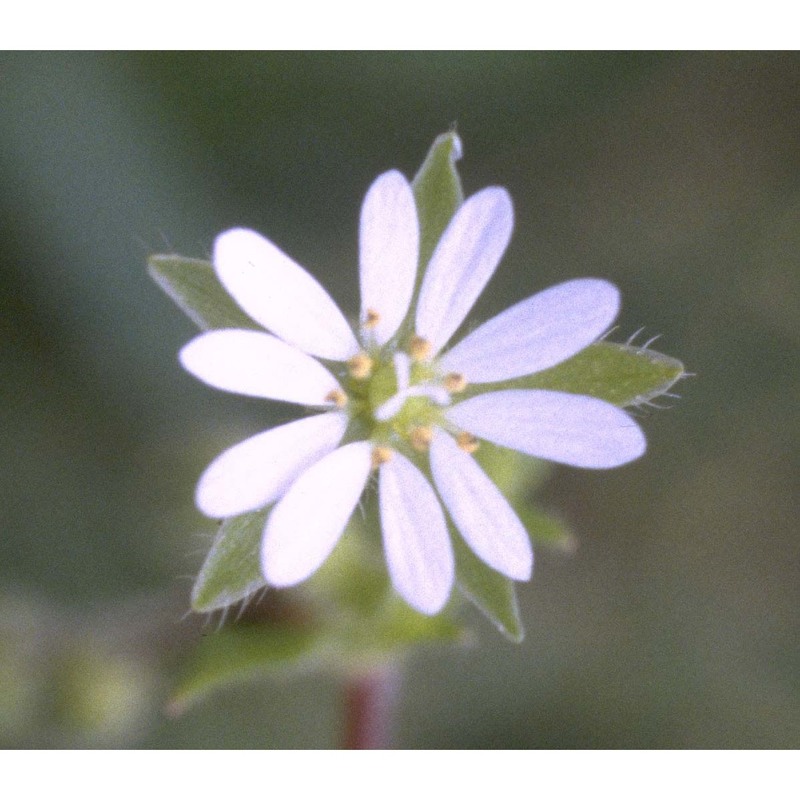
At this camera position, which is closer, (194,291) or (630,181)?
(194,291)

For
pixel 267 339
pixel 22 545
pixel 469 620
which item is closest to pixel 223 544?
pixel 267 339

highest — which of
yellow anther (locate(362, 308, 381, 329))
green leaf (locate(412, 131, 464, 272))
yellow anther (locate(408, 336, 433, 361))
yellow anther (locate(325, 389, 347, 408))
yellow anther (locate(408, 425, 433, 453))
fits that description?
green leaf (locate(412, 131, 464, 272))

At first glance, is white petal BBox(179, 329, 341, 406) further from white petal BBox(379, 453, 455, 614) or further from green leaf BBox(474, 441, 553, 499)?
green leaf BBox(474, 441, 553, 499)

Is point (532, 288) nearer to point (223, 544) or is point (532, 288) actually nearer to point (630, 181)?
point (630, 181)

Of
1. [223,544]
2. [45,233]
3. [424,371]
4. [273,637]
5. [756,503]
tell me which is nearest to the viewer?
[223,544]

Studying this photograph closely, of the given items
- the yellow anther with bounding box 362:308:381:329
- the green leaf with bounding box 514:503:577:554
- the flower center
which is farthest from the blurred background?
the yellow anther with bounding box 362:308:381:329

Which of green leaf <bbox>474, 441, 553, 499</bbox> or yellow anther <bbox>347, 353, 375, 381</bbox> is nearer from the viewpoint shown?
yellow anther <bbox>347, 353, 375, 381</bbox>

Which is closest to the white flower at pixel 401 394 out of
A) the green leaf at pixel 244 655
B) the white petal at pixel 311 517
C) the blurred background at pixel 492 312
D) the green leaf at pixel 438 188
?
the white petal at pixel 311 517

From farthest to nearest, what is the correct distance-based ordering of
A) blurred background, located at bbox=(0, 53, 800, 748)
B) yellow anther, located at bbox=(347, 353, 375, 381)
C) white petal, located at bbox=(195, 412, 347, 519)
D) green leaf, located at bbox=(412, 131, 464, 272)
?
blurred background, located at bbox=(0, 53, 800, 748), yellow anther, located at bbox=(347, 353, 375, 381), green leaf, located at bbox=(412, 131, 464, 272), white petal, located at bbox=(195, 412, 347, 519)
